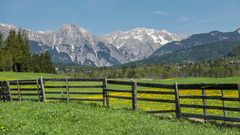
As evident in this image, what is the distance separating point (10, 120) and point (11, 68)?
106555mm

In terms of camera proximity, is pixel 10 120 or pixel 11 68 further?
pixel 11 68

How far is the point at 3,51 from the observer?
388ft

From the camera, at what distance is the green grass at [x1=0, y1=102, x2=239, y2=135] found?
1653 centimetres

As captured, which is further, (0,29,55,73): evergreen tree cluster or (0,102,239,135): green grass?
(0,29,55,73): evergreen tree cluster

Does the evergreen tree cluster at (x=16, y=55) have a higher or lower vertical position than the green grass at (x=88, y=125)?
higher

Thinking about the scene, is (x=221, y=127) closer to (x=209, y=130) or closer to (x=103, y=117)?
(x=209, y=130)

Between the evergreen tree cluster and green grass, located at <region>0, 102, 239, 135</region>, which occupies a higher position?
the evergreen tree cluster

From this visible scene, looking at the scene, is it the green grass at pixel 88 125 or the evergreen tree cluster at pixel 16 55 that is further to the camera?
the evergreen tree cluster at pixel 16 55

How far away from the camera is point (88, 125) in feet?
60.0

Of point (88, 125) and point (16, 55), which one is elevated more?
point (16, 55)

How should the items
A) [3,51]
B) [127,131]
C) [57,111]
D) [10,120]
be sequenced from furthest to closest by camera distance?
[3,51] → [57,111] → [10,120] → [127,131]

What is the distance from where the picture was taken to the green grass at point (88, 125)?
16531 millimetres

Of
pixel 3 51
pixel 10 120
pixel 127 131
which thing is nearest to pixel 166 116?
pixel 127 131

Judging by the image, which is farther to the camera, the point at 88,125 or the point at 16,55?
the point at 16,55
